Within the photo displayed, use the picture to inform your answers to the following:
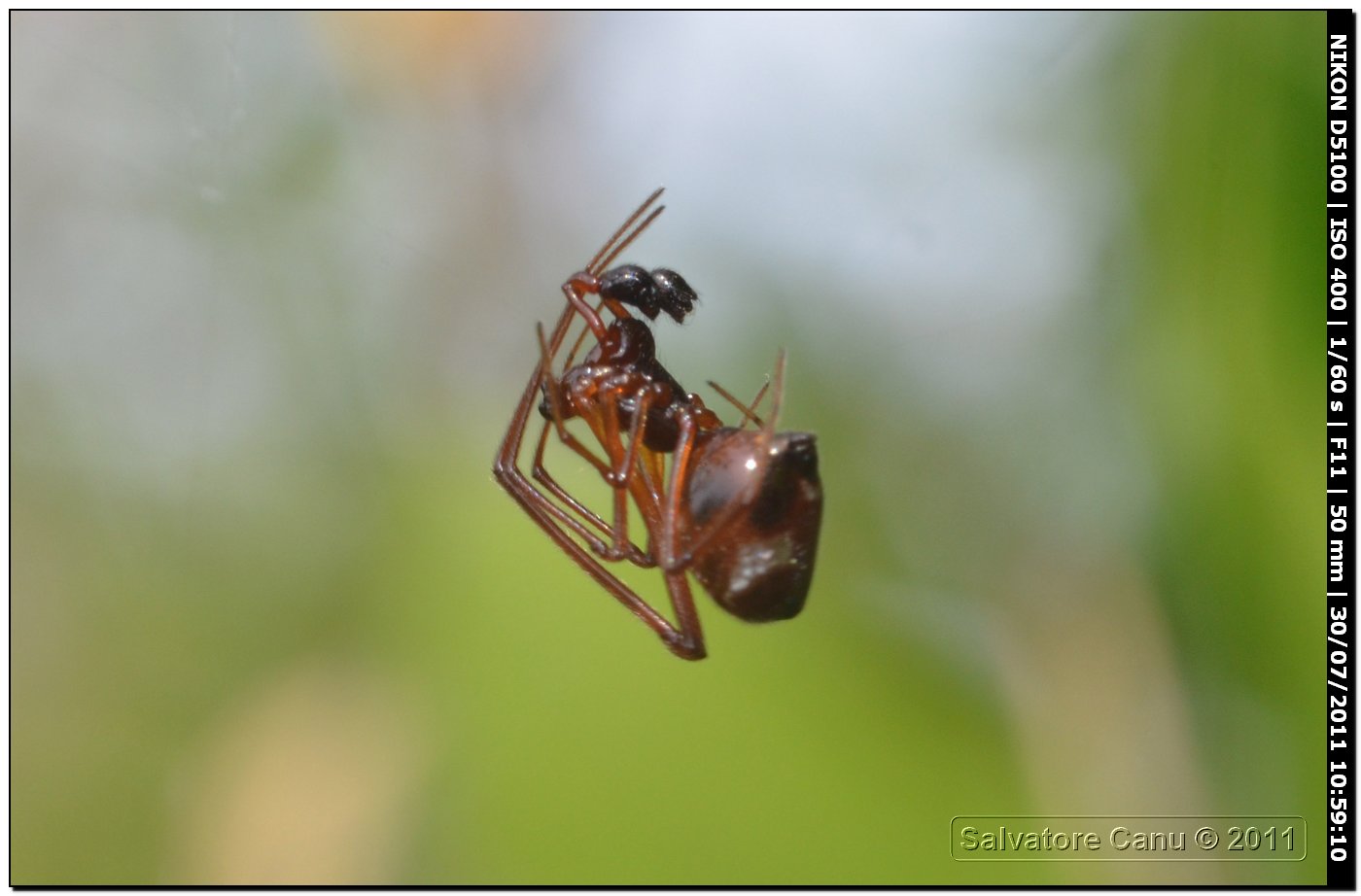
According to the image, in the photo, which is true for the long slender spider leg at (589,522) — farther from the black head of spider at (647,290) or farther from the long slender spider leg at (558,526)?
the black head of spider at (647,290)

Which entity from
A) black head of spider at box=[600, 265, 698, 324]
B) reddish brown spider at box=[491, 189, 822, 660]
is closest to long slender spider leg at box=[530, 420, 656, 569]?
reddish brown spider at box=[491, 189, 822, 660]

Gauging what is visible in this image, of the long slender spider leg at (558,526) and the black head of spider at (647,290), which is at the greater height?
the black head of spider at (647,290)

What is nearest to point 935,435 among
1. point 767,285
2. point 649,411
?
point 767,285

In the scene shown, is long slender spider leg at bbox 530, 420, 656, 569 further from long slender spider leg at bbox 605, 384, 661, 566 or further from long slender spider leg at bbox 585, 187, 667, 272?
long slender spider leg at bbox 585, 187, 667, 272

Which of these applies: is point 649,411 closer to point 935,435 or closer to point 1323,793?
point 935,435

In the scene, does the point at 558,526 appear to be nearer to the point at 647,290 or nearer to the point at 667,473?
the point at 667,473

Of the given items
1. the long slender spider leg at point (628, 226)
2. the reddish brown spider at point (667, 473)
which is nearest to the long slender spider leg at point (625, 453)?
the reddish brown spider at point (667, 473)

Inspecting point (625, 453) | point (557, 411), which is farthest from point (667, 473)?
point (557, 411)
